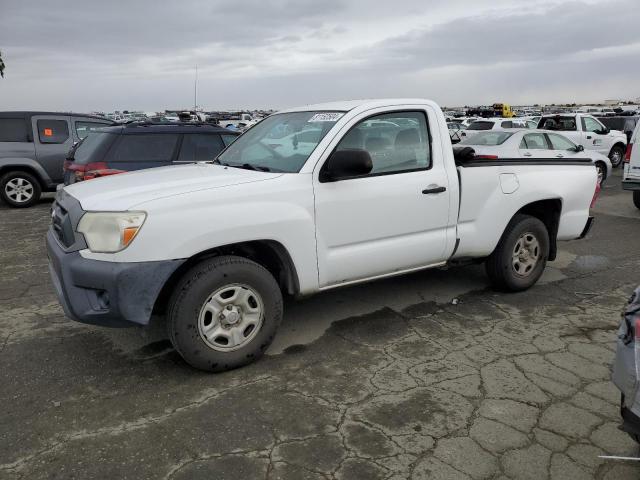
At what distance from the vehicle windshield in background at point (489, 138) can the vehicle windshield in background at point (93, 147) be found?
788 centimetres

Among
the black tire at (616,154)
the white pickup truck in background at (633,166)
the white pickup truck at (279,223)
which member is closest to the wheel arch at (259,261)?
the white pickup truck at (279,223)

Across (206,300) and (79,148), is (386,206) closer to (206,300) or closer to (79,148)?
(206,300)

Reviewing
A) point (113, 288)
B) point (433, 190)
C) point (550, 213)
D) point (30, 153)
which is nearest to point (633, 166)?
point (550, 213)

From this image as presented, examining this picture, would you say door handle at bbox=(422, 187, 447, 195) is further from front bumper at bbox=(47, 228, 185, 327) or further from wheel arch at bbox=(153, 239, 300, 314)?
front bumper at bbox=(47, 228, 185, 327)

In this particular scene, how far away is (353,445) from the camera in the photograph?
2.83m

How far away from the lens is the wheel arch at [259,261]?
11.6 feet

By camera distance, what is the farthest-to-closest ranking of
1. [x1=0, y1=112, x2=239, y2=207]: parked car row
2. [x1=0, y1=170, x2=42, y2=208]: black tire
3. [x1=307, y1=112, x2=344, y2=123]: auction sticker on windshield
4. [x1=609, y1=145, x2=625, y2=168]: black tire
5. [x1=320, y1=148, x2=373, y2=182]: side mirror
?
[x1=609, y1=145, x2=625, y2=168]: black tire → [x1=0, y1=170, x2=42, y2=208]: black tire → [x1=0, y1=112, x2=239, y2=207]: parked car row → [x1=307, y1=112, x2=344, y2=123]: auction sticker on windshield → [x1=320, y1=148, x2=373, y2=182]: side mirror

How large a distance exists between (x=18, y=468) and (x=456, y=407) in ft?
7.86

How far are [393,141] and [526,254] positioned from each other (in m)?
1.93

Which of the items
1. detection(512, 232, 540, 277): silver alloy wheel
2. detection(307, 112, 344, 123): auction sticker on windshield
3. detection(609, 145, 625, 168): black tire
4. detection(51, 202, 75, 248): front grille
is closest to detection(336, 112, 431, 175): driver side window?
detection(307, 112, 344, 123): auction sticker on windshield

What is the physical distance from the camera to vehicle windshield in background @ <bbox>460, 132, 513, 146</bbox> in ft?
38.1

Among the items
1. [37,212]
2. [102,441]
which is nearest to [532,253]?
[102,441]

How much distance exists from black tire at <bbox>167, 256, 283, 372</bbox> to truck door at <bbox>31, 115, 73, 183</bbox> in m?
8.46

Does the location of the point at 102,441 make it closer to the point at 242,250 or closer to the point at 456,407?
the point at 242,250
